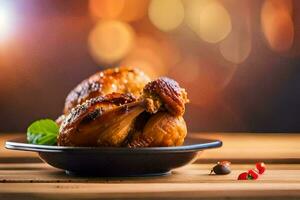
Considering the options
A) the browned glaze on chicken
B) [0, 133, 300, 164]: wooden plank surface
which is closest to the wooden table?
[0, 133, 300, 164]: wooden plank surface

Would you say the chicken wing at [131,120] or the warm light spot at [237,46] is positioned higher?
the warm light spot at [237,46]

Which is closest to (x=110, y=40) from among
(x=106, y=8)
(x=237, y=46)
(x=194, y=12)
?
(x=106, y=8)

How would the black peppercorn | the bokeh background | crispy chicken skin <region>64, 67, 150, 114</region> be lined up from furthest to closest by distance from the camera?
the bokeh background, crispy chicken skin <region>64, 67, 150, 114</region>, the black peppercorn

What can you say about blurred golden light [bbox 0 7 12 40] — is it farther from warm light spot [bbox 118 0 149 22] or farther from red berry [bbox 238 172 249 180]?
red berry [bbox 238 172 249 180]

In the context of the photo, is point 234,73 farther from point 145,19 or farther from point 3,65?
Result: point 3,65

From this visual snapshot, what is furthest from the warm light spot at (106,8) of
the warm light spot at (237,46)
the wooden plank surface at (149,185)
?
the wooden plank surface at (149,185)

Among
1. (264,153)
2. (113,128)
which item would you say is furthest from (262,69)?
(113,128)

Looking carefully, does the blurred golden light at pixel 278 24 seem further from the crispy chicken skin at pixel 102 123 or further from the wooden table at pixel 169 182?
the crispy chicken skin at pixel 102 123
